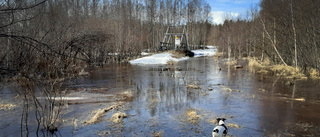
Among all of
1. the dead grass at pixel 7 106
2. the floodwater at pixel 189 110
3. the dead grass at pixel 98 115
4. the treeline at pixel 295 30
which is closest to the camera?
the floodwater at pixel 189 110

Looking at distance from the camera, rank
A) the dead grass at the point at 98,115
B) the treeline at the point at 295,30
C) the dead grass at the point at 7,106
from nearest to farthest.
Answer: the dead grass at the point at 98,115, the dead grass at the point at 7,106, the treeline at the point at 295,30

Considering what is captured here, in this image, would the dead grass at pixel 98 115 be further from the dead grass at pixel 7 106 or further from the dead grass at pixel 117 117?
the dead grass at pixel 7 106

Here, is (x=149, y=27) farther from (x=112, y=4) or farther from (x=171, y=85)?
(x=171, y=85)

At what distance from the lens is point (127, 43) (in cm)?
3105

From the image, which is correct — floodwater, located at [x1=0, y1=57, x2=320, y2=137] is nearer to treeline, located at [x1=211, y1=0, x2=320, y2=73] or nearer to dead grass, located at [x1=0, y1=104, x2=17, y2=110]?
dead grass, located at [x1=0, y1=104, x2=17, y2=110]

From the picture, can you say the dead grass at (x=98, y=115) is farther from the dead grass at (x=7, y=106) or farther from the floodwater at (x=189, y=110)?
the dead grass at (x=7, y=106)

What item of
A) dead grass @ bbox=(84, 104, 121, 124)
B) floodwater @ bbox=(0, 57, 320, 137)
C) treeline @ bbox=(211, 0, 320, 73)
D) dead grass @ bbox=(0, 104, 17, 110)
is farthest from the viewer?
treeline @ bbox=(211, 0, 320, 73)

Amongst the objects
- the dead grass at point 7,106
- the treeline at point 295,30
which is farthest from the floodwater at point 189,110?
the treeline at point 295,30

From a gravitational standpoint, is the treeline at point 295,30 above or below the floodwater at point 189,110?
above

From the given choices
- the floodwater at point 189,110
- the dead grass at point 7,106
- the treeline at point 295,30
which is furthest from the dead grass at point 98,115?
the treeline at point 295,30

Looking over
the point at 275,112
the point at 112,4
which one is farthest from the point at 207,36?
the point at 275,112

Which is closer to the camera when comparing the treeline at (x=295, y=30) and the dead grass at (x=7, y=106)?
the dead grass at (x=7, y=106)

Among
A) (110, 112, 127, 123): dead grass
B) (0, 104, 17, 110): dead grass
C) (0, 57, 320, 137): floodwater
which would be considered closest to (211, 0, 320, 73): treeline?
(0, 57, 320, 137): floodwater

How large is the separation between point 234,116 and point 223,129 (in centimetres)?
247
